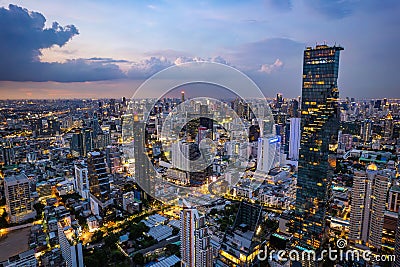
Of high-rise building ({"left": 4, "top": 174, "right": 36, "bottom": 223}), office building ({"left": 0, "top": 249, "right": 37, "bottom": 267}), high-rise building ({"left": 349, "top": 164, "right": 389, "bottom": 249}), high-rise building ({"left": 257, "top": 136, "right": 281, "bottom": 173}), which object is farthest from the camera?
high-rise building ({"left": 257, "top": 136, "right": 281, "bottom": 173})

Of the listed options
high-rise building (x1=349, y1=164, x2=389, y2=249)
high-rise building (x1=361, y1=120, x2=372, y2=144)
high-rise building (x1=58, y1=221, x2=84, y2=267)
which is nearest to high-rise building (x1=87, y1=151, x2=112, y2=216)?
high-rise building (x1=58, y1=221, x2=84, y2=267)

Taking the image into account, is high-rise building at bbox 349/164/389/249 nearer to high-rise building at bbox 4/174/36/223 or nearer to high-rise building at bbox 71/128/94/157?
high-rise building at bbox 4/174/36/223

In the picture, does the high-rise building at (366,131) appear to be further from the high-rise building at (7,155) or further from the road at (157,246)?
the high-rise building at (7,155)

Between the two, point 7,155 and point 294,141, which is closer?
point 7,155

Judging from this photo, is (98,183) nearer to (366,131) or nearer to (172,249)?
(172,249)

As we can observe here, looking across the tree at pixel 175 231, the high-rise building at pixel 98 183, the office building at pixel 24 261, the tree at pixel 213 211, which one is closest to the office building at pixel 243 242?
the tree at pixel 175 231

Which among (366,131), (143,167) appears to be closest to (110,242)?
(143,167)
